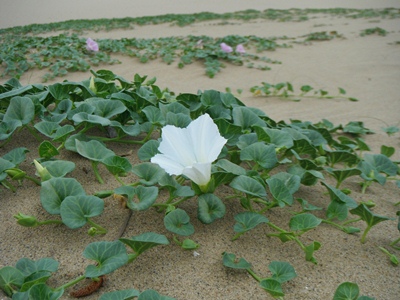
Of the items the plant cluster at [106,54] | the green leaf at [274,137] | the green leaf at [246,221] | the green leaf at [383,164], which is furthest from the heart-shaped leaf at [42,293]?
the plant cluster at [106,54]

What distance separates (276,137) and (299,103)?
5.63 ft

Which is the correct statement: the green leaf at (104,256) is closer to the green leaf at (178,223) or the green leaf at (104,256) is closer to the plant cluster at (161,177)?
the plant cluster at (161,177)

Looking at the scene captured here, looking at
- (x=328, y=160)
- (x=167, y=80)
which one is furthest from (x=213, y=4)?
(x=328, y=160)

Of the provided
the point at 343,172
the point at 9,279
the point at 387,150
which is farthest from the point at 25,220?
the point at 387,150

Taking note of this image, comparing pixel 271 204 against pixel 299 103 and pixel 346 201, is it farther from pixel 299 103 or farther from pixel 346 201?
pixel 299 103

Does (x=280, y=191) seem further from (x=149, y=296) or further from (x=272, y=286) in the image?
(x=149, y=296)

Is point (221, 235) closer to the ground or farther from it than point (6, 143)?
closer to the ground

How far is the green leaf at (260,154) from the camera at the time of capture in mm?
1404

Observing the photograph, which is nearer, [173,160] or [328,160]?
[173,160]

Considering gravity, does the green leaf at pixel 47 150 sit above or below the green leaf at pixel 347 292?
above

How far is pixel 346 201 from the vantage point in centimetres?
134

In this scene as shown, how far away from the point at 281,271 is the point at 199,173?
33cm

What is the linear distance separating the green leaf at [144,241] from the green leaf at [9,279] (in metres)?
0.25

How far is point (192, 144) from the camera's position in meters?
1.10
